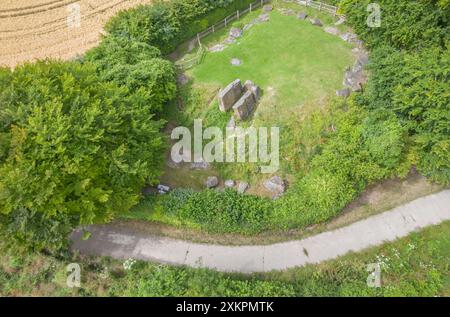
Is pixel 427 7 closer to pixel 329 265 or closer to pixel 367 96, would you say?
pixel 367 96

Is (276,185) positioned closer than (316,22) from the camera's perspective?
Yes

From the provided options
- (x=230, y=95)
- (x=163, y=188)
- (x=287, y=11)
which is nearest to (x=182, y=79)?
(x=230, y=95)

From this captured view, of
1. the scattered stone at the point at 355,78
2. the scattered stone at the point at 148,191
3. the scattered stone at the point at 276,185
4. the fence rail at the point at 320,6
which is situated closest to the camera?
the scattered stone at the point at 148,191

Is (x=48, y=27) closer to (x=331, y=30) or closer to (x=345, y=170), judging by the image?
(x=331, y=30)

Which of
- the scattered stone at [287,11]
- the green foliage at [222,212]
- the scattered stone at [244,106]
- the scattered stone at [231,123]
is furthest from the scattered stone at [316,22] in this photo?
the green foliage at [222,212]

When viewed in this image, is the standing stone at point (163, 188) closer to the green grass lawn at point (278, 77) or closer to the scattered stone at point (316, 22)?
the green grass lawn at point (278, 77)
